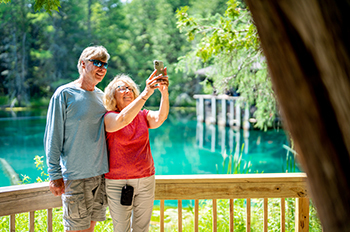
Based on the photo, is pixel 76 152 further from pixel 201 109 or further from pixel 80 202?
pixel 201 109

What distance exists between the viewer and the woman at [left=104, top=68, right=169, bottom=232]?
1728mm

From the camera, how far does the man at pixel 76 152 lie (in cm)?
170

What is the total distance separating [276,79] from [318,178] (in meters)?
0.14

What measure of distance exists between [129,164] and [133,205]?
0.25 meters

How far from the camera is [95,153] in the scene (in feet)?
5.75

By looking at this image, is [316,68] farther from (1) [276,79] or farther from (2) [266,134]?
(2) [266,134]

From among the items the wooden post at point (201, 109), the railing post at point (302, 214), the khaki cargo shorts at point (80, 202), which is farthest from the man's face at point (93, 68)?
the wooden post at point (201, 109)

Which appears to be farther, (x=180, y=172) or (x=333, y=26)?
(x=180, y=172)

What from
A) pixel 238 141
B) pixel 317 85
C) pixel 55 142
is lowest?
pixel 238 141

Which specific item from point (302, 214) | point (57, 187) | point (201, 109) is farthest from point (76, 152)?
point (201, 109)

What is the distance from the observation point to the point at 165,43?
27453 mm

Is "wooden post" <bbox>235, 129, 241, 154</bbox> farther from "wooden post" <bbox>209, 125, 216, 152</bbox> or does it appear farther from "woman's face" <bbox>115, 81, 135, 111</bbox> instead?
"woman's face" <bbox>115, 81, 135, 111</bbox>

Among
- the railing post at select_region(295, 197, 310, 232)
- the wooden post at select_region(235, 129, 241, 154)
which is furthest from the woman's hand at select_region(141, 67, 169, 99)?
the wooden post at select_region(235, 129, 241, 154)

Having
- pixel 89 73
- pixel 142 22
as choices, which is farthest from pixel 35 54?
pixel 89 73
